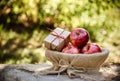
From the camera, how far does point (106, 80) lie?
104 inches

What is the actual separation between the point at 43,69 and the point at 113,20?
3108mm

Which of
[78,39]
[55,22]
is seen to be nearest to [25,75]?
[78,39]

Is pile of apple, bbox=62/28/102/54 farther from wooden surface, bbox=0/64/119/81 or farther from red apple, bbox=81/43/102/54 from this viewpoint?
wooden surface, bbox=0/64/119/81

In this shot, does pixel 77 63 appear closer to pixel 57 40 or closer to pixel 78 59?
pixel 78 59

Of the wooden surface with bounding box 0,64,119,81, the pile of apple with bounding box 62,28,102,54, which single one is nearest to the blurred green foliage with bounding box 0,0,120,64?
the wooden surface with bounding box 0,64,119,81

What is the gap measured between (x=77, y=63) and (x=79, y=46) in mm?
162

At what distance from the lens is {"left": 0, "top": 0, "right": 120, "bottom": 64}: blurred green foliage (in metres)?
5.59

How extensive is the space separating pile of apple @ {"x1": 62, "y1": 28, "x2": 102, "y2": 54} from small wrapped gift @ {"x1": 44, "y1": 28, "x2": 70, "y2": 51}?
0.11 feet

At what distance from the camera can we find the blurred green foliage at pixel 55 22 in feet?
18.4

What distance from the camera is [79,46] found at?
2.70 meters

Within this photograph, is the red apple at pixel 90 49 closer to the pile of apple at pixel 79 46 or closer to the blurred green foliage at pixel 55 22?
the pile of apple at pixel 79 46

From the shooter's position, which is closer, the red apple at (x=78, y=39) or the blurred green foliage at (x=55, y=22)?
the red apple at (x=78, y=39)

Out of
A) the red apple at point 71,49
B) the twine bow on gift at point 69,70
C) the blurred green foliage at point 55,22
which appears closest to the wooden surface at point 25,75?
the twine bow on gift at point 69,70

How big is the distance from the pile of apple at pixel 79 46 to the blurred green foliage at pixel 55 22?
2.63m
